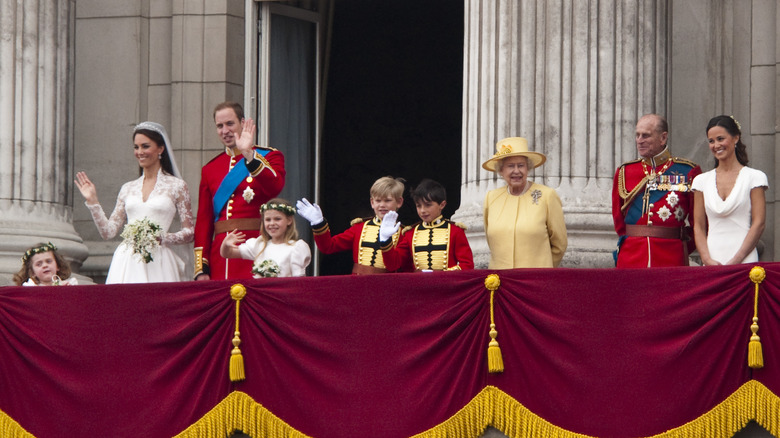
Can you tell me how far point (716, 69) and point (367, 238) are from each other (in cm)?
367

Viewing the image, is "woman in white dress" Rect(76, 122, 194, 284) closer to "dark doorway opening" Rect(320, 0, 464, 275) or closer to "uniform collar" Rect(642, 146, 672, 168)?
"uniform collar" Rect(642, 146, 672, 168)

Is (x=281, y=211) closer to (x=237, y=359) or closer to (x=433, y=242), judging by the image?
(x=433, y=242)

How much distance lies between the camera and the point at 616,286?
9.60 m

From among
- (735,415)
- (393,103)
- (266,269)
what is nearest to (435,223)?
(266,269)

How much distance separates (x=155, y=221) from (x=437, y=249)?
2043 mm

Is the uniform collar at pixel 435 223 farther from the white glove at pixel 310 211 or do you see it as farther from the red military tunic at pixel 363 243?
the white glove at pixel 310 211

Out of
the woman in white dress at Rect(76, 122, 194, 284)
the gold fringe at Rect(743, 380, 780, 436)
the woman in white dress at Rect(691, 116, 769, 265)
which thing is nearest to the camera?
the gold fringe at Rect(743, 380, 780, 436)

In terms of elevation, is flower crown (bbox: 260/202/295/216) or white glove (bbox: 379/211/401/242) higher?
flower crown (bbox: 260/202/295/216)

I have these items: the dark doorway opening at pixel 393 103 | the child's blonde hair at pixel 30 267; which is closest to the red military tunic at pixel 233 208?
the child's blonde hair at pixel 30 267

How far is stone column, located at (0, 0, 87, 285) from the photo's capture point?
43.1ft

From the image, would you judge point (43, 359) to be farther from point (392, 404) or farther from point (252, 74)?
point (252, 74)

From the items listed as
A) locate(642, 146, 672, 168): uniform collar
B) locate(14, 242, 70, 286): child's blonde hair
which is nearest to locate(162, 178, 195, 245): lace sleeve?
locate(14, 242, 70, 286): child's blonde hair

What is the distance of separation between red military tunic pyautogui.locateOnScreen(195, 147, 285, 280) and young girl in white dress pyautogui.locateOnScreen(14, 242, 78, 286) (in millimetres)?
967

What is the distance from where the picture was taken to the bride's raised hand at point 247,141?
36.7ft
